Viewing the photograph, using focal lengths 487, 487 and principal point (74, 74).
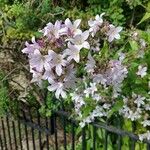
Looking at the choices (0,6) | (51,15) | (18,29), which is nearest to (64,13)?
(51,15)

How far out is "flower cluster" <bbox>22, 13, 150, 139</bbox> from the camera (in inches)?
96.5

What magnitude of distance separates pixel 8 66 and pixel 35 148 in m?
0.91

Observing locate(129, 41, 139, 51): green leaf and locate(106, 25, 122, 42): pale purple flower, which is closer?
locate(106, 25, 122, 42): pale purple flower

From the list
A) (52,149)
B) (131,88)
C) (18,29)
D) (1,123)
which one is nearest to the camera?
(131,88)

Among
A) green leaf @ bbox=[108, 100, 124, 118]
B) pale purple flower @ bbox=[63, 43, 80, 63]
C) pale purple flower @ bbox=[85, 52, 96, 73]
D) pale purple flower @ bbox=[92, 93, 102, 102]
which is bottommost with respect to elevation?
green leaf @ bbox=[108, 100, 124, 118]

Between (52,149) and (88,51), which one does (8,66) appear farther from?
(88,51)

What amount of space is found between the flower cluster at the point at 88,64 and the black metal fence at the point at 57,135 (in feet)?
1.08

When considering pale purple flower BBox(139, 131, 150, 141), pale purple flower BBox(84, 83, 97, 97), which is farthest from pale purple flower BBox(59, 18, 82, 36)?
pale purple flower BBox(139, 131, 150, 141)

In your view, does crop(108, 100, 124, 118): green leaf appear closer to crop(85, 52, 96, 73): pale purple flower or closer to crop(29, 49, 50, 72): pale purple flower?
crop(85, 52, 96, 73): pale purple flower

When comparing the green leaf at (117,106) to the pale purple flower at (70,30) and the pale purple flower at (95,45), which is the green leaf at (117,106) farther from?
the pale purple flower at (70,30)

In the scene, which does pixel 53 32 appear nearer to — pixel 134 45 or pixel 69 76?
pixel 69 76

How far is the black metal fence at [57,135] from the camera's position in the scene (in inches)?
129

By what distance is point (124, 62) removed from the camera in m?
2.63

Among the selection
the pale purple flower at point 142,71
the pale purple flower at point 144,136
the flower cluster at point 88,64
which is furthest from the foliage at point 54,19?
the pale purple flower at point 142,71
